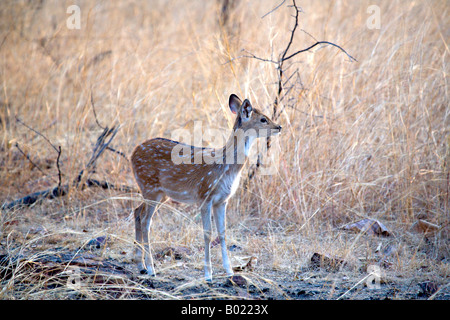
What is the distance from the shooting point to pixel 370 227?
17.8ft

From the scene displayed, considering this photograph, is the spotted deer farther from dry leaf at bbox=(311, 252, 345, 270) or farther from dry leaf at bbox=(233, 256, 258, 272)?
dry leaf at bbox=(311, 252, 345, 270)

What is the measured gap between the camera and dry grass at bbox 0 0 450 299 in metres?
4.96

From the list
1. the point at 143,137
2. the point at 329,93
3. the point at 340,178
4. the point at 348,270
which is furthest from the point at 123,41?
the point at 348,270

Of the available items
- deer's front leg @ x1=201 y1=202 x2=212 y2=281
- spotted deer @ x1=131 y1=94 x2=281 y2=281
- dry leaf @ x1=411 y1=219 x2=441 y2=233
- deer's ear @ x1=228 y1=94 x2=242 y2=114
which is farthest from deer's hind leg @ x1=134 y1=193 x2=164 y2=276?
dry leaf @ x1=411 y1=219 x2=441 y2=233

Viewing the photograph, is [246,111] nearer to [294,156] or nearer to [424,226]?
[294,156]

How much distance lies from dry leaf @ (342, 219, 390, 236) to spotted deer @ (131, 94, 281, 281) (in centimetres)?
158

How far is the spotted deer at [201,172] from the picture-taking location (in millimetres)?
4676

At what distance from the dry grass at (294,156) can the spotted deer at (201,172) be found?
0.24 metres

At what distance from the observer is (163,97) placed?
25.4 ft

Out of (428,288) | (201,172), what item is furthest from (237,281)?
(428,288)

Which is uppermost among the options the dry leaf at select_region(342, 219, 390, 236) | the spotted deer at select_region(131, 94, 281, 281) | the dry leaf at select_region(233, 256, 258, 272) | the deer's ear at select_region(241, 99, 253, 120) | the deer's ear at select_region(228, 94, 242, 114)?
the deer's ear at select_region(228, 94, 242, 114)

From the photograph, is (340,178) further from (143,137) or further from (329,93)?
(143,137)
